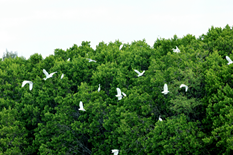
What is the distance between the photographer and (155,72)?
18484 millimetres

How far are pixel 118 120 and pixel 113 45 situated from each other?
10.2 meters

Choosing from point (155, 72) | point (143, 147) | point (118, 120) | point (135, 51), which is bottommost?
point (143, 147)

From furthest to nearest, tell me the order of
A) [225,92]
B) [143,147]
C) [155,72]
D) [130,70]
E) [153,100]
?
[130,70] → [155,72] → [153,100] → [143,147] → [225,92]

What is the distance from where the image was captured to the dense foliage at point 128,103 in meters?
14.4

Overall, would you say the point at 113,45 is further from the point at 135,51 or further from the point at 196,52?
the point at 196,52

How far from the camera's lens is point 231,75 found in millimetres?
14406

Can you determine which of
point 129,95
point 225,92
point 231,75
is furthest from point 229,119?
point 129,95

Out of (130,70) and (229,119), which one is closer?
(229,119)

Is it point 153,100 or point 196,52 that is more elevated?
point 196,52

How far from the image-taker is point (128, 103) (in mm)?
17359

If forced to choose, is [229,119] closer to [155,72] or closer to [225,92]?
[225,92]

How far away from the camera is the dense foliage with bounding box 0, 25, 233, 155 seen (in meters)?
14.4

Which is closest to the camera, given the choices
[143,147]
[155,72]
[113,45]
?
[143,147]

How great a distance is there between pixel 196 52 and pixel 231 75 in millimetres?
4203
